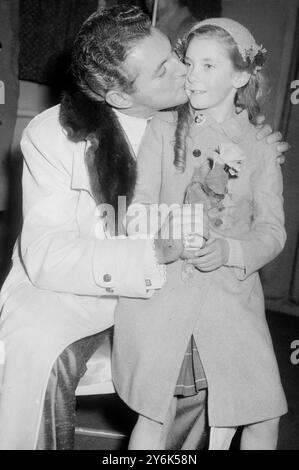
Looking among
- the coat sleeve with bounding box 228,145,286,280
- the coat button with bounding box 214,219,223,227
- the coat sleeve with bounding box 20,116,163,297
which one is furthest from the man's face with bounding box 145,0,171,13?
the coat button with bounding box 214,219,223,227

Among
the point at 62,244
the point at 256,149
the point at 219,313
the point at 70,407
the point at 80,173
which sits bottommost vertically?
the point at 70,407

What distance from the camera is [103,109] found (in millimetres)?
1334

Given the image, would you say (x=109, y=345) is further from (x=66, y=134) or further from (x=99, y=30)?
(x=99, y=30)

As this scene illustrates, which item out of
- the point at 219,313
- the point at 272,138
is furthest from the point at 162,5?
the point at 219,313

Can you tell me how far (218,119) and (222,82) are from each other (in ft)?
0.32

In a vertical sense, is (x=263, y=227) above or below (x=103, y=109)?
below

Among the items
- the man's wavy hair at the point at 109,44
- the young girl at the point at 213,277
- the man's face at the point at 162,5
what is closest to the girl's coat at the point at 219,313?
the young girl at the point at 213,277

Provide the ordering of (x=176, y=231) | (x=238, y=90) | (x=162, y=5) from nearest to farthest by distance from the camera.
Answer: (x=176, y=231) → (x=238, y=90) → (x=162, y=5)

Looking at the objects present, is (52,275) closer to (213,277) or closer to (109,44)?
(213,277)

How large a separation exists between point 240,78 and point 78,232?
1.95 ft

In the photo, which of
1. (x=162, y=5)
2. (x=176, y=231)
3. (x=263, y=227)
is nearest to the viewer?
(x=176, y=231)

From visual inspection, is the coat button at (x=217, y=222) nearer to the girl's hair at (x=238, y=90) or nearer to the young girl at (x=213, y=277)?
the young girl at (x=213, y=277)
